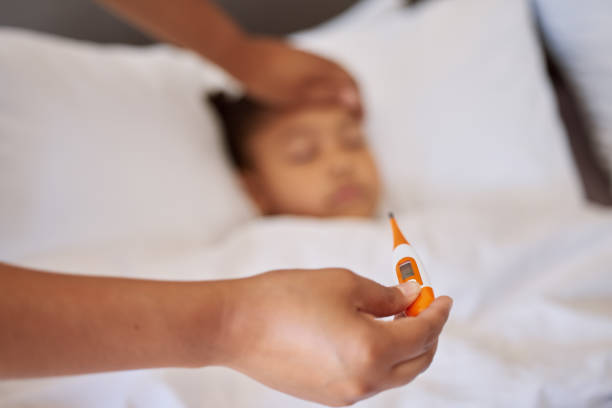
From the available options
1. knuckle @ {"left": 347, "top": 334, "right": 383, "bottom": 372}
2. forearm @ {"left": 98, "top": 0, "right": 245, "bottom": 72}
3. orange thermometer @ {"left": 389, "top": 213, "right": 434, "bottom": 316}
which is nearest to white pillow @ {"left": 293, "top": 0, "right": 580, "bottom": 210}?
forearm @ {"left": 98, "top": 0, "right": 245, "bottom": 72}

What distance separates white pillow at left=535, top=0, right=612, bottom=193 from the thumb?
0.43 meters

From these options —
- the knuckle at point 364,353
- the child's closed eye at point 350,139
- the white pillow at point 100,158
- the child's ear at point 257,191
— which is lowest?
the child's ear at point 257,191

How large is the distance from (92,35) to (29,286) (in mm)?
1133

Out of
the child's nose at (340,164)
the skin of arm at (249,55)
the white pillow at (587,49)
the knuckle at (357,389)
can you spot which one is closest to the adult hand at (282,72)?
the skin of arm at (249,55)

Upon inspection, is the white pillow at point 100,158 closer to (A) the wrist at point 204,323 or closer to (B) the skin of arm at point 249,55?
(B) the skin of arm at point 249,55

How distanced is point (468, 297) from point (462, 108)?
0.49 metres

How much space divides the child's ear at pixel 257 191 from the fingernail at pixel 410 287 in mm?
819

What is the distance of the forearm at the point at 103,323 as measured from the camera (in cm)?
40

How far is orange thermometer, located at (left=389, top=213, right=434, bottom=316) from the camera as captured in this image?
1.40 feet

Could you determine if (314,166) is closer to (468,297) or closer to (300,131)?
(300,131)

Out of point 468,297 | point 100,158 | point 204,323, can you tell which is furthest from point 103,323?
point 100,158

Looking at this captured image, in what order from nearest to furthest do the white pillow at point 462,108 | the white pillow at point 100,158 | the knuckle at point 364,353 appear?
the knuckle at point 364,353
the white pillow at point 100,158
the white pillow at point 462,108

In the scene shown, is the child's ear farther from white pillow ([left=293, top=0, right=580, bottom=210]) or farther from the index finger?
the index finger

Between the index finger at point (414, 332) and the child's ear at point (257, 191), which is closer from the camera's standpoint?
the index finger at point (414, 332)
